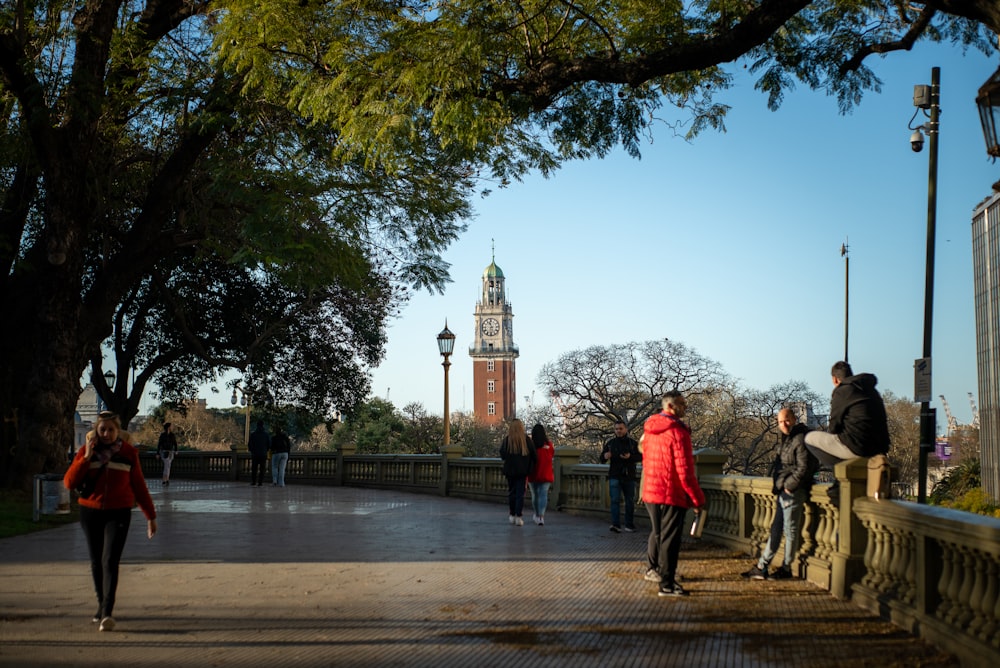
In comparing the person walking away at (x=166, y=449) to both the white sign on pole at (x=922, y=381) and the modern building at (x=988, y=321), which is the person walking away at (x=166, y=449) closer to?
the white sign on pole at (x=922, y=381)

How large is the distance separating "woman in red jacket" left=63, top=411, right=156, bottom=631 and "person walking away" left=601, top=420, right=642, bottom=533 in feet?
30.1

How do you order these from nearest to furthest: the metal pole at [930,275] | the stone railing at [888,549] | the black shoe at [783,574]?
the stone railing at [888,549]
the black shoe at [783,574]
the metal pole at [930,275]

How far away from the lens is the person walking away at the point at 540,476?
57.3ft

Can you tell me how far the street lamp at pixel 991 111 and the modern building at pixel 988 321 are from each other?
24.6 meters

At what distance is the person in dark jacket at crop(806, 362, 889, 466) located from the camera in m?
9.23

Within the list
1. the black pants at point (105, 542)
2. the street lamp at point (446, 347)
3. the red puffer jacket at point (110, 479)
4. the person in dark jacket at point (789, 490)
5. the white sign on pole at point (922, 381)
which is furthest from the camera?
the street lamp at point (446, 347)

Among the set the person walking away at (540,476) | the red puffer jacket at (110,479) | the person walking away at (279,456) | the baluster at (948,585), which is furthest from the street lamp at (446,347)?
the baluster at (948,585)

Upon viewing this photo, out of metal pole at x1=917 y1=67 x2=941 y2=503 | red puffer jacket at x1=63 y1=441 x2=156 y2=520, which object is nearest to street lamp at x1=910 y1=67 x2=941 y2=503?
metal pole at x1=917 y1=67 x2=941 y2=503

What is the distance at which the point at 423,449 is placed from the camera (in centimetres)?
6241

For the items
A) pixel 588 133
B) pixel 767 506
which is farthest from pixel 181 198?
pixel 767 506

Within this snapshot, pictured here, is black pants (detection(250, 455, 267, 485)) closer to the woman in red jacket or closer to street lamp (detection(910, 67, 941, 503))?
street lamp (detection(910, 67, 941, 503))

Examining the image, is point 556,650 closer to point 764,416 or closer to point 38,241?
point 38,241

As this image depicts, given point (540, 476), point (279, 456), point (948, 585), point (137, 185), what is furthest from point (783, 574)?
point (279, 456)

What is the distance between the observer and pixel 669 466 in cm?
989
